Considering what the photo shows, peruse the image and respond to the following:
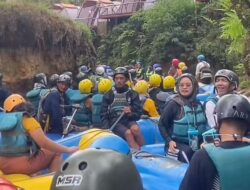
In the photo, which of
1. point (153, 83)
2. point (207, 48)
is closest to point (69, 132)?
point (153, 83)

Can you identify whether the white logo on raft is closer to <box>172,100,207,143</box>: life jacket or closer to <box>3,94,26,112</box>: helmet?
<box>3,94,26,112</box>: helmet

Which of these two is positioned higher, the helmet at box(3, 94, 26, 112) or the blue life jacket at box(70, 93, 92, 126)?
the helmet at box(3, 94, 26, 112)

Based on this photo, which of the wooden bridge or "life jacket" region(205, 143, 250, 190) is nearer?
"life jacket" region(205, 143, 250, 190)

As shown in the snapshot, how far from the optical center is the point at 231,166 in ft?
9.62

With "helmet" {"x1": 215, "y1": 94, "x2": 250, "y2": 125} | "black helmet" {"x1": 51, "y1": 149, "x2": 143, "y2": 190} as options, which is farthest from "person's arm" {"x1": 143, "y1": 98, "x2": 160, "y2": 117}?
"black helmet" {"x1": 51, "y1": 149, "x2": 143, "y2": 190}

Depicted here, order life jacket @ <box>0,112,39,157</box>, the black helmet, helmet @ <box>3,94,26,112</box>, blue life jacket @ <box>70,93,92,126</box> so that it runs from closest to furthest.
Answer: the black helmet, life jacket @ <box>0,112,39,157</box>, helmet @ <box>3,94,26,112</box>, blue life jacket @ <box>70,93,92,126</box>

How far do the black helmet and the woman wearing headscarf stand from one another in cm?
372

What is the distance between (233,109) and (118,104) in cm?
535

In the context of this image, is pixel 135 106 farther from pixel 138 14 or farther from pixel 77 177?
pixel 138 14

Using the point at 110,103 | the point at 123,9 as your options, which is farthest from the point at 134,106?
the point at 123,9

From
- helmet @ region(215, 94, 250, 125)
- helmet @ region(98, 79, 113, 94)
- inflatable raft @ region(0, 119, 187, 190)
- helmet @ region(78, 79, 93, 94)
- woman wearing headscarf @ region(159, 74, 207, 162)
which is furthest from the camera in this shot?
helmet @ region(78, 79, 93, 94)

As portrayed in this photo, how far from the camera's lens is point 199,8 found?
78.0 feet

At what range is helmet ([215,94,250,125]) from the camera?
3.15 m

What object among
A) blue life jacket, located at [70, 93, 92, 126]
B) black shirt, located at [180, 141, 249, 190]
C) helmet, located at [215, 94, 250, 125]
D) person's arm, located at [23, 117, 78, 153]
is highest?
helmet, located at [215, 94, 250, 125]
